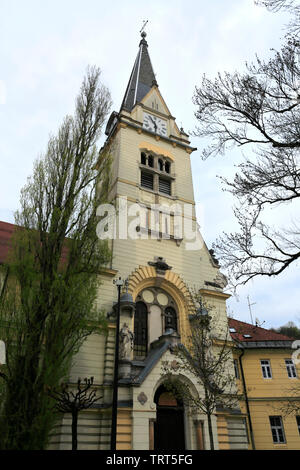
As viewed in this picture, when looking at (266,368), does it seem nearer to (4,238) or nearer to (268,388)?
(268,388)

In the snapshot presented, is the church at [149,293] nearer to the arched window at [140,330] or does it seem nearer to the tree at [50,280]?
the arched window at [140,330]

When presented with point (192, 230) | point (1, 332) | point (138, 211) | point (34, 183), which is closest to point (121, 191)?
point (138, 211)

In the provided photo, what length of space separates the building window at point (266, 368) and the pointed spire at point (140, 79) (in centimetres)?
2237

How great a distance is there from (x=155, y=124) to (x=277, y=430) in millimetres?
23527

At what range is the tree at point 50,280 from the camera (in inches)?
351

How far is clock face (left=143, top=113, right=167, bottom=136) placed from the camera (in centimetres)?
2734

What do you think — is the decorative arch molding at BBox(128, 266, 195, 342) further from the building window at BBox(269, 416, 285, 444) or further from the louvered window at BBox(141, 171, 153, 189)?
the building window at BBox(269, 416, 285, 444)

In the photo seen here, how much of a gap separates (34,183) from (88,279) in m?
4.14

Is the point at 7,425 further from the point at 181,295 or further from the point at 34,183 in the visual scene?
the point at 181,295

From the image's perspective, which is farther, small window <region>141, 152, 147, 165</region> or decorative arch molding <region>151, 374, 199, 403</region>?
small window <region>141, 152, 147, 165</region>

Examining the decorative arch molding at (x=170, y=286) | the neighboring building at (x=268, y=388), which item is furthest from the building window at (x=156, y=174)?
the neighboring building at (x=268, y=388)

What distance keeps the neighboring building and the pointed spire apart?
70.8ft

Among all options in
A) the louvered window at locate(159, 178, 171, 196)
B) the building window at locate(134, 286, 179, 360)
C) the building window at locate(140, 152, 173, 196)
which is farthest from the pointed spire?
the building window at locate(134, 286, 179, 360)

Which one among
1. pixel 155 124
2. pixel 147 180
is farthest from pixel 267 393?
pixel 155 124
